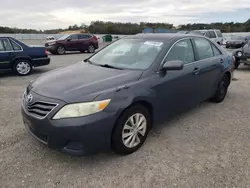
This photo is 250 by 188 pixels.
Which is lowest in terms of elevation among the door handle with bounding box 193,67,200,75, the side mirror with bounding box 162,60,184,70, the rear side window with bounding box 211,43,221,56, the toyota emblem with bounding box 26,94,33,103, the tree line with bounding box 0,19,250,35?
the toyota emblem with bounding box 26,94,33,103

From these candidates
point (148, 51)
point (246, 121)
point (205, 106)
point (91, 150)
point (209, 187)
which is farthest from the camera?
point (205, 106)

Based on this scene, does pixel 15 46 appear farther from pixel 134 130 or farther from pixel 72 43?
pixel 72 43

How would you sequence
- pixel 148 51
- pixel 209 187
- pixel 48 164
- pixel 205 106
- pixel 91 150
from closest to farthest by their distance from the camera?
pixel 209 187 → pixel 91 150 → pixel 48 164 → pixel 148 51 → pixel 205 106

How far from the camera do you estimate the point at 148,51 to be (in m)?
3.79

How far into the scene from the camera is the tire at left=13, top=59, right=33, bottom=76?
28.3ft

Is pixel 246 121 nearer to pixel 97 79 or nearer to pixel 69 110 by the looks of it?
pixel 97 79

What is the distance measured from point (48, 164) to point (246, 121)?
11.3ft

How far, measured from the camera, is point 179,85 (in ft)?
12.6

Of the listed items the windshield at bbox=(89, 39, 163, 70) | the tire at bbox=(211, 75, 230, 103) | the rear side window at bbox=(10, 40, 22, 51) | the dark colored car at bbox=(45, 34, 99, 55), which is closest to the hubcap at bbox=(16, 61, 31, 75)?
the rear side window at bbox=(10, 40, 22, 51)

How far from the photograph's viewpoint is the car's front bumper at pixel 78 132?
2666 mm

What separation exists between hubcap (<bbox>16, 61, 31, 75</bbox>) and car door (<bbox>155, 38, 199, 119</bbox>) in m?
6.55

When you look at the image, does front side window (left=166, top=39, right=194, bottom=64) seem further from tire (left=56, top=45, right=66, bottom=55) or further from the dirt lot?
tire (left=56, top=45, right=66, bottom=55)

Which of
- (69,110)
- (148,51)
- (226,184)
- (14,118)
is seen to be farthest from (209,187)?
(14,118)

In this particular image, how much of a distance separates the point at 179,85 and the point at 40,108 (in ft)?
6.93
